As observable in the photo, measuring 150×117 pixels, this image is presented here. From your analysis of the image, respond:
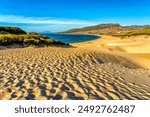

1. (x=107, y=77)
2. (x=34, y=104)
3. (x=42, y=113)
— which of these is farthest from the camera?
(x=107, y=77)

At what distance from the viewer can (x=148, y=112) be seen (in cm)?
612

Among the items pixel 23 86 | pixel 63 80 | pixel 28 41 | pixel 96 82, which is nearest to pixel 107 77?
pixel 96 82

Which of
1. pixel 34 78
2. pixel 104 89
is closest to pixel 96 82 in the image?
pixel 104 89

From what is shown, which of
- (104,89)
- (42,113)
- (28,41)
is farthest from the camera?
(28,41)

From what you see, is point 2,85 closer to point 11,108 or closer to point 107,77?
point 11,108

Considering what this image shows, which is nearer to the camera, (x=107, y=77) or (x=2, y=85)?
(x=2, y=85)

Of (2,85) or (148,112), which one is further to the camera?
(2,85)

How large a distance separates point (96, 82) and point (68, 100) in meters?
2.80

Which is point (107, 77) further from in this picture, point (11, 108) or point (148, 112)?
point (11, 108)

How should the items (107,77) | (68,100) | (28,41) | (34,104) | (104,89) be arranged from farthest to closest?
1. (28,41)
2. (107,77)
3. (104,89)
4. (68,100)
5. (34,104)

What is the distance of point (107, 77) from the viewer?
10766mm

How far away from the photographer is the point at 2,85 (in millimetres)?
8586

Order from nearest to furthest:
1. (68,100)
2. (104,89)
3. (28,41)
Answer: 1. (68,100)
2. (104,89)
3. (28,41)

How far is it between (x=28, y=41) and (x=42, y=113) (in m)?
28.7
